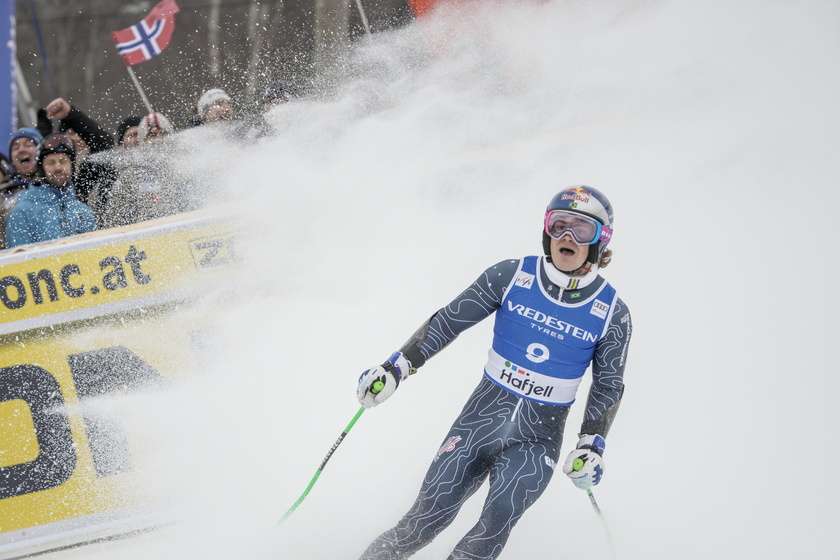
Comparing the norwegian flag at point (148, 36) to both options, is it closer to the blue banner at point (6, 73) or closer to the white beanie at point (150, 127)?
the blue banner at point (6, 73)

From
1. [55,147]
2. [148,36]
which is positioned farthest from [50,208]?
[148,36]

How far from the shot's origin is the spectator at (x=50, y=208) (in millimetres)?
5449

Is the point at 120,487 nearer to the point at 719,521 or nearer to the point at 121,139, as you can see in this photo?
the point at 121,139

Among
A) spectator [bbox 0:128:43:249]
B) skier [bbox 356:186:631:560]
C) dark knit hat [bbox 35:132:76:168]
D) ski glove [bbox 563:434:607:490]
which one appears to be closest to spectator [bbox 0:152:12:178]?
spectator [bbox 0:128:43:249]

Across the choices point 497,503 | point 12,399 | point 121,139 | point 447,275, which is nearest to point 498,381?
point 497,503

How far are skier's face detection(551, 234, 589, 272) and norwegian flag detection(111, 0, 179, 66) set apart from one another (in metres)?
5.99

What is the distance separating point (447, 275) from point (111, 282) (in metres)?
2.28

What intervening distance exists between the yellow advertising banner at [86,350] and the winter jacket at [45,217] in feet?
1.39

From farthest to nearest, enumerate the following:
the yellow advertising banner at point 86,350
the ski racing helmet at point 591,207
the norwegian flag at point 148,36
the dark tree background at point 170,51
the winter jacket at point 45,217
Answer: the dark tree background at point 170,51, the norwegian flag at point 148,36, the winter jacket at point 45,217, the yellow advertising banner at point 86,350, the ski racing helmet at point 591,207

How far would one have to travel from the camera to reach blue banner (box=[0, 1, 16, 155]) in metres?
7.71

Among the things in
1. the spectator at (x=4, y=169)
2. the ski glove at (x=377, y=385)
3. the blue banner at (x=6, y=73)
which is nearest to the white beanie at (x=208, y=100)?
the spectator at (x=4, y=169)

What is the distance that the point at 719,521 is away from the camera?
5141 mm

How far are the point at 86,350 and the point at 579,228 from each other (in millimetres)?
3193

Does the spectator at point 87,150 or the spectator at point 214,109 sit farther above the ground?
the spectator at point 214,109
